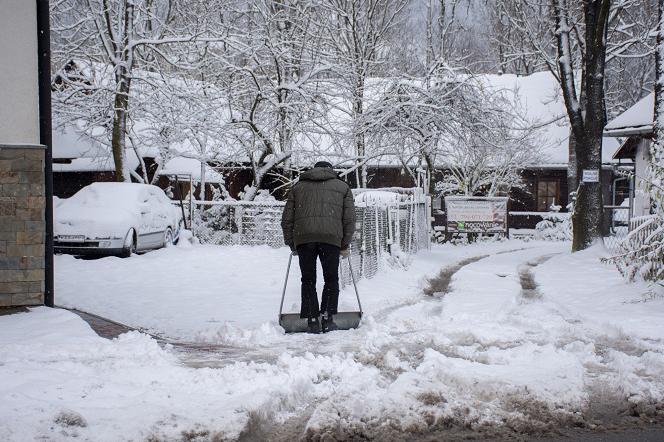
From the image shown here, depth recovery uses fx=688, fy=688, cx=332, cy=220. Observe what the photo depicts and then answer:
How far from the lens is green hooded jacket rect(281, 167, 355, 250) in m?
7.55

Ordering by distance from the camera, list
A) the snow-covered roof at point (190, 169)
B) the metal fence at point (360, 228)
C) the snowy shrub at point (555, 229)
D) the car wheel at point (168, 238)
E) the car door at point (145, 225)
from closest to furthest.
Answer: the metal fence at point (360, 228), the car door at point (145, 225), the car wheel at point (168, 238), the snowy shrub at point (555, 229), the snow-covered roof at point (190, 169)

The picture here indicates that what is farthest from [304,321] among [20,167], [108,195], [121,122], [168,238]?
[121,122]

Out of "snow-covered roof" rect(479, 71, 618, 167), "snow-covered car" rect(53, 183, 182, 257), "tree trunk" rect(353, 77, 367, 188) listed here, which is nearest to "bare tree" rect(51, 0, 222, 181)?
"snow-covered car" rect(53, 183, 182, 257)

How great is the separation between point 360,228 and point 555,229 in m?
17.1

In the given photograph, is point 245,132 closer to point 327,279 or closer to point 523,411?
point 327,279

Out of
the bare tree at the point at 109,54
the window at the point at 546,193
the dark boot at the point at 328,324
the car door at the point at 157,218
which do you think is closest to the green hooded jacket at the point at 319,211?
the dark boot at the point at 328,324

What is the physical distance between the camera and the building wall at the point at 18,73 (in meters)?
7.80

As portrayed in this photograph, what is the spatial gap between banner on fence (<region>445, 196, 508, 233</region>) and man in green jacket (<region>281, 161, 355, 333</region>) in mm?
16204

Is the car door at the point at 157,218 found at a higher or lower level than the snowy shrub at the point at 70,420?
higher

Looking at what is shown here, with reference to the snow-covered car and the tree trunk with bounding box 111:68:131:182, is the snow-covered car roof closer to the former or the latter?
the snow-covered car

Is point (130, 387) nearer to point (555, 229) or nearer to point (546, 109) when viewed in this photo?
point (555, 229)

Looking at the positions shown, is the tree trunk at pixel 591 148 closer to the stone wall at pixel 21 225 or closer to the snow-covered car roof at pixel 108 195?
the snow-covered car roof at pixel 108 195

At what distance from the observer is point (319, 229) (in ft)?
24.7

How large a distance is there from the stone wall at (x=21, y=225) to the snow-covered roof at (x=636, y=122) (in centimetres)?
1531
